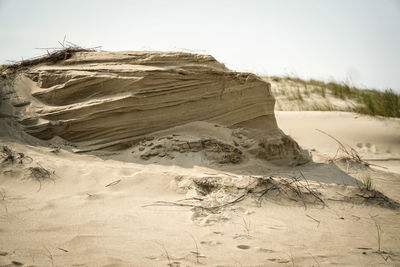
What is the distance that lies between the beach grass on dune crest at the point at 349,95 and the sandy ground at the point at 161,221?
5.40 metres

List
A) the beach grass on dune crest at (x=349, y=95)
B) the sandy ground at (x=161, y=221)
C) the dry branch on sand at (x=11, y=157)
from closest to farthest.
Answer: the sandy ground at (x=161, y=221), the dry branch on sand at (x=11, y=157), the beach grass on dune crest at (x=349, y=95)

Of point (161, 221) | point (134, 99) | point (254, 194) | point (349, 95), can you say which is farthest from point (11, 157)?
point (349, 95)

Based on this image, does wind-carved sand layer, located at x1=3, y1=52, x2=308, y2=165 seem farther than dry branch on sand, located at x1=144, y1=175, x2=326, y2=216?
Yes

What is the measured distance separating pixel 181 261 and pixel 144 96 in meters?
3.00

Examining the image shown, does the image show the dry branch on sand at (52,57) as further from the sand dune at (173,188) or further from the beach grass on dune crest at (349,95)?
the beach grass on dune crest at (349,95)

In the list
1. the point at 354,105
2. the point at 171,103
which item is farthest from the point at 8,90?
the point at 354,105

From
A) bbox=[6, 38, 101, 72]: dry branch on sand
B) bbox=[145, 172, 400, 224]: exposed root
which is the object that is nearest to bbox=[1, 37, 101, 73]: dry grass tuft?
bbox=[6, 38, 101, 72]: dry branch on sand

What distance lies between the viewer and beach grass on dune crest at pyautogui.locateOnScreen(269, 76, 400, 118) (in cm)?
934

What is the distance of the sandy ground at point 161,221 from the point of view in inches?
92.1

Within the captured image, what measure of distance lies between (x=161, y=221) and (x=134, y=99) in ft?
7.82

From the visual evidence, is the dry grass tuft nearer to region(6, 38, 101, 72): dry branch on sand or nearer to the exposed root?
region(6, 38, 101, 72): dry branch on sand

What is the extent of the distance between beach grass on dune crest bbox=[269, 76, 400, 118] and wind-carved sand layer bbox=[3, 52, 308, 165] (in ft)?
16.6

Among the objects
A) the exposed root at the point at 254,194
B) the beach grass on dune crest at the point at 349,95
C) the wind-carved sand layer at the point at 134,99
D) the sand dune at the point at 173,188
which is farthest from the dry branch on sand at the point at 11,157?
the beach grass on dune crest at the point at 349,95

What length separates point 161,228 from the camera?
2.74m
